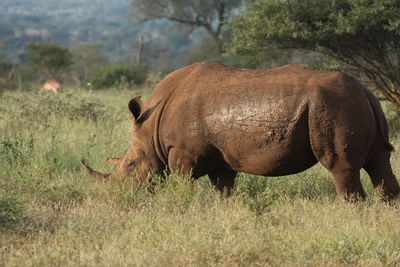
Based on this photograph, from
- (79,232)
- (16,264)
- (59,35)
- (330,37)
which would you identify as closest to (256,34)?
(330,37)

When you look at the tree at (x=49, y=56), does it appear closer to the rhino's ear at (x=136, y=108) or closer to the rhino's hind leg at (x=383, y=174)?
the rhino's ear at (x=136, y=108)

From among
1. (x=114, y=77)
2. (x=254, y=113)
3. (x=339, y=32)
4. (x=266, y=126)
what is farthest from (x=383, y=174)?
(x=114, y=77)

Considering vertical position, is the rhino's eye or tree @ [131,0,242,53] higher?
the rhino's eye

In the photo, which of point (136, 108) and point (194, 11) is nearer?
point (136, 108)

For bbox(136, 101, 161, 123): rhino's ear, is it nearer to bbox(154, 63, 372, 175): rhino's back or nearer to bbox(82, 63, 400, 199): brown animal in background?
bbox(82, 63, 400, 199): brown animal in background

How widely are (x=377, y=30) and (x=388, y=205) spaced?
6.12 meters

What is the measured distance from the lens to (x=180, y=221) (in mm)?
5777

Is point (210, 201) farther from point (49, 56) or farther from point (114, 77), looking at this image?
point (49, 56)

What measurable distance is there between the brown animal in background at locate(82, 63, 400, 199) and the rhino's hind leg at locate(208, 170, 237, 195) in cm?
32

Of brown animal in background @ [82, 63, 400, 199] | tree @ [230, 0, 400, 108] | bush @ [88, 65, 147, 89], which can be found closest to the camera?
brown animal in background @ [82, 63, 400, 199]

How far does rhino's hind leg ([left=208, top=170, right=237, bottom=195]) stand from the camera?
695cm

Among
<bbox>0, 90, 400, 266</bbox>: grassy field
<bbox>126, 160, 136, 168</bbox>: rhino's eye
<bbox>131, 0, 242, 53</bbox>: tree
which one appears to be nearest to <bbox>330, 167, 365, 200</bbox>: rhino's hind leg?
<bbox>0, 90, 400, 266</bbox>: grassy field

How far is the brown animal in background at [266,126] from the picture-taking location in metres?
5.76

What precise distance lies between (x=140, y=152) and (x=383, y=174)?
2470mm
